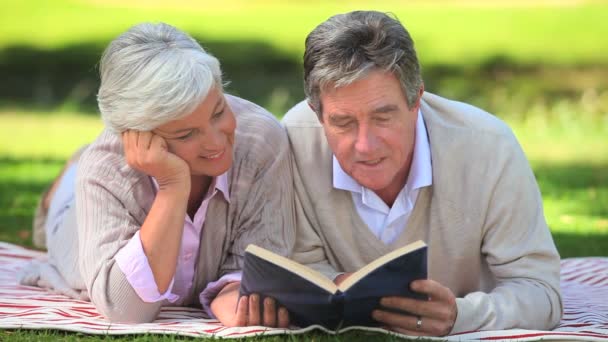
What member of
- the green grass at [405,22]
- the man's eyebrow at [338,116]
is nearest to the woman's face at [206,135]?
the man's eyebrow at [338,116]

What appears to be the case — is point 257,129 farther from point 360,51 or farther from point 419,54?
point 419,54

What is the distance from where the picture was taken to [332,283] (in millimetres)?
4301

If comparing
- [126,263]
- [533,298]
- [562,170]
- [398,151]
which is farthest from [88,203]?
[562,170]

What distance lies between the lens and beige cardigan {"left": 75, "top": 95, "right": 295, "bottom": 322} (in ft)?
15.9

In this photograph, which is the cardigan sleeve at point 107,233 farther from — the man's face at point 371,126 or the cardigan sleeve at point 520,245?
the cardigan sleeve at point 520,245

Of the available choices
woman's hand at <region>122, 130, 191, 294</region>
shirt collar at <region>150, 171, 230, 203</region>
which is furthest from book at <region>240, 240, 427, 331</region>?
shirt collar at <region>150, 171, 230, 203</region>

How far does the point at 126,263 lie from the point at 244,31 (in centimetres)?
1665

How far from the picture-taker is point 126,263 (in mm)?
4734

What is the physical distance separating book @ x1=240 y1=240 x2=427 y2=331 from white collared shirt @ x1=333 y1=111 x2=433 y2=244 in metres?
0.64

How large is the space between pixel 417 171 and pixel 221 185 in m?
0.87

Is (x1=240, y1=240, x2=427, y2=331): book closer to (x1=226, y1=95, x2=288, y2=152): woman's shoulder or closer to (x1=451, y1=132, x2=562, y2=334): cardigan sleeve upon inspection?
(x1=451, y1=132, x2=562, y2=334): cardigan sleeve

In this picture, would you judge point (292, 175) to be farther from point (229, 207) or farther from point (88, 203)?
point (88, 203)

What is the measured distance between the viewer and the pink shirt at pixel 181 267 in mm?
4738

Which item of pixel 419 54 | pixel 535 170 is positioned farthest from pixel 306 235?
pixel 419 54
